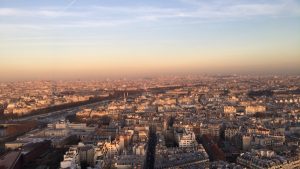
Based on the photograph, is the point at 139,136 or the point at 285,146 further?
the point at 139,136

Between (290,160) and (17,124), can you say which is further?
(17,124)

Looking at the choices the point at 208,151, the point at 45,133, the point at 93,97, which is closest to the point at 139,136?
the point at 208,151

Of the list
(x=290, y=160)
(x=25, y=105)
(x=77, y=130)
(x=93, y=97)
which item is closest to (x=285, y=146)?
(x=290, y=160)

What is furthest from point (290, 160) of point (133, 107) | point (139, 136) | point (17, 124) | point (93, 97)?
point (93, 97)

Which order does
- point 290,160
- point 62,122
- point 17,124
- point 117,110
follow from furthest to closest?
point 117,110, point 17,124, point 62,122, point 290,160

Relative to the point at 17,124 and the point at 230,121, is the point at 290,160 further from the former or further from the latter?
the point at 17,124

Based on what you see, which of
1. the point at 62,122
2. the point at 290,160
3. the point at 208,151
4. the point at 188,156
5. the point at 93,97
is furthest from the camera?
the point at 93,97

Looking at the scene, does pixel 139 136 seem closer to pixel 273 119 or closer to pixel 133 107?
pixel 273 119

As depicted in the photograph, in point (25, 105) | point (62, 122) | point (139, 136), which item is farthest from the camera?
point (25, 105)

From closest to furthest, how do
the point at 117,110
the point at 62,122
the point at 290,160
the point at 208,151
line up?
the point at 290,160 → the point at 208,151 → the point at 62,122 → the point at 117,110
